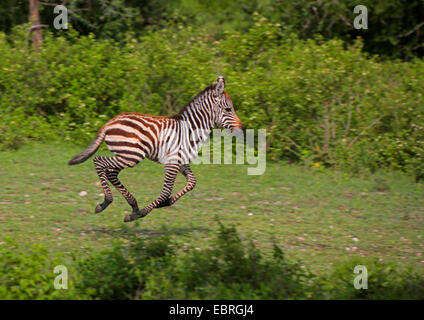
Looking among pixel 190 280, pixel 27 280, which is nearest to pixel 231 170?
pixel 190 280

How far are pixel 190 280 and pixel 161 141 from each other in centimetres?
267

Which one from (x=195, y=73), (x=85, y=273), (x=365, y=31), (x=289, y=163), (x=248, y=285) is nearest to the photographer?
(x=248, y=285)

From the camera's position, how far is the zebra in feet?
24.3

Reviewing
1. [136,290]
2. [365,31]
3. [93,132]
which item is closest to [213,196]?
[93,132]

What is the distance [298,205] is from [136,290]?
393 cm

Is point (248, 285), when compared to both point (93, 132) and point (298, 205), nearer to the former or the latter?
point (298, 205)

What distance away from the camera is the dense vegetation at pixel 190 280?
5086 millimetres

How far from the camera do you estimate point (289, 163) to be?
11.1 meters

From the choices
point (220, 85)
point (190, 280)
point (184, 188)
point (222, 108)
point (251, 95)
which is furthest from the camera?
point (251, 95)

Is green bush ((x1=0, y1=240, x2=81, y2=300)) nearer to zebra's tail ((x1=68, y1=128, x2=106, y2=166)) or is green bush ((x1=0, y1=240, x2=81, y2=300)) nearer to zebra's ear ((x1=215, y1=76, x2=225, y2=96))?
zebra's tail ((x1=68, y1=128, x2=106, y2=166))

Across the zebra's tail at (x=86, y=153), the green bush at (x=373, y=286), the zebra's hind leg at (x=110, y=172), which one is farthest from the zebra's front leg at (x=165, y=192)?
the green bush at (x=373, y=286)

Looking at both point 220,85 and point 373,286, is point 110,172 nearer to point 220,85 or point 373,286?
point 220,85

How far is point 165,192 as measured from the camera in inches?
294

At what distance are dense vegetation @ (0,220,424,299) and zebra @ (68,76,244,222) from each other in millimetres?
1795
